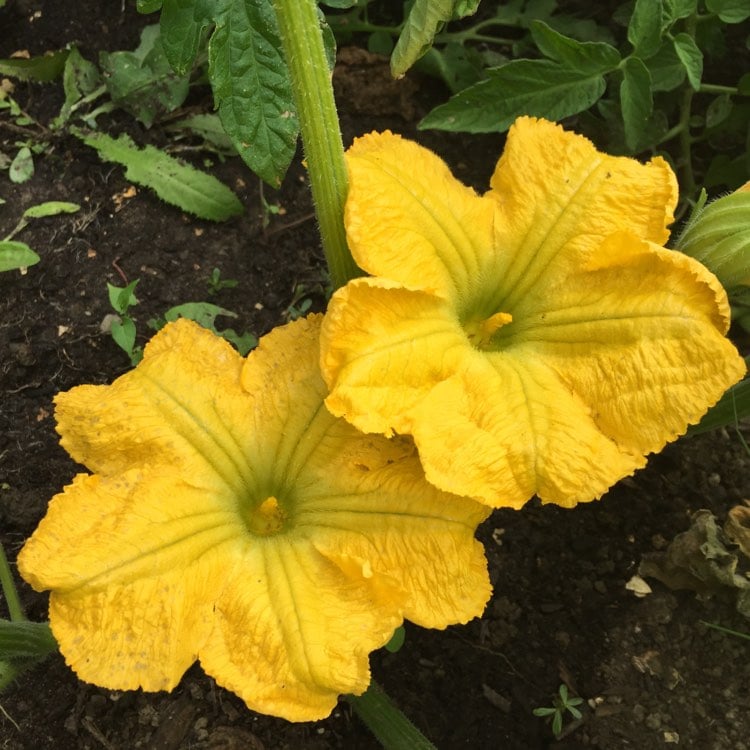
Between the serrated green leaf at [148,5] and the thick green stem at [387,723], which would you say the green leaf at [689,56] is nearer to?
the serrated green leaf at [148,5]

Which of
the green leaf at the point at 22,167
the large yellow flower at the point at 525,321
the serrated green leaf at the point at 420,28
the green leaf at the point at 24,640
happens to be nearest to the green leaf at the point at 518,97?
the large yellow flower at the point at 525,321

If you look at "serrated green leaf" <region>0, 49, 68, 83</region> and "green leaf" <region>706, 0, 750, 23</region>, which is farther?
"serrated green leaf" <region>0, 49, 68, 83</region>

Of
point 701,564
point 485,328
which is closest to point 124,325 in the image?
point 485,328

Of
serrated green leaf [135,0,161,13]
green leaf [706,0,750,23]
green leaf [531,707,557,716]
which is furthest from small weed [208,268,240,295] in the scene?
green leaf [706,0,750,23]

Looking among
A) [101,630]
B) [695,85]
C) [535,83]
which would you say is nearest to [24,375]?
[101,630]

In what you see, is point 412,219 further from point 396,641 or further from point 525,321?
point 396,641

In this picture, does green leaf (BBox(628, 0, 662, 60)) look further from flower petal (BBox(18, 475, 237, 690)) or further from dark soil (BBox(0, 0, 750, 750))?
flower petal (BBox(18, 475, 237, 690))
